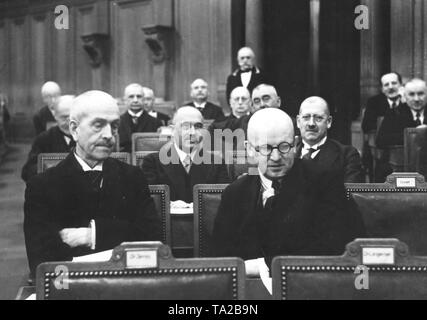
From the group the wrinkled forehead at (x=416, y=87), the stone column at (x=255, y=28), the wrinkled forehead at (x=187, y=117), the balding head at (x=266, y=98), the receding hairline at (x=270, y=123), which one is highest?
the stone column at (x=255, y=28)

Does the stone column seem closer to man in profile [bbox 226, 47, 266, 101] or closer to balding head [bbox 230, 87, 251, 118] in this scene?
man in profile [bbox 226, 47, 266, 101]

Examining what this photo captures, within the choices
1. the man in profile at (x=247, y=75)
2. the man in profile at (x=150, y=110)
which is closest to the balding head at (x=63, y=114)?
the man in profile at (x=150, y=110)

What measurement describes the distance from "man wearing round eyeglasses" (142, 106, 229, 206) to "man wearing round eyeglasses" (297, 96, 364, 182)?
0.55 meters

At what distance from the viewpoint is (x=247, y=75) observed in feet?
23.7

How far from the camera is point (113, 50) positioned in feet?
33.9

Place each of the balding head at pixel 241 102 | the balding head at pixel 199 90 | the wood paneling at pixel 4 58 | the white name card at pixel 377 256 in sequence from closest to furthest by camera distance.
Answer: the white name card at pixel 377 256, the balding head at pixel 241 102, the balding head at pixel 199 90, the wood paneling at pixel 4 58

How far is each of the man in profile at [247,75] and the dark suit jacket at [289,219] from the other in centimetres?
482

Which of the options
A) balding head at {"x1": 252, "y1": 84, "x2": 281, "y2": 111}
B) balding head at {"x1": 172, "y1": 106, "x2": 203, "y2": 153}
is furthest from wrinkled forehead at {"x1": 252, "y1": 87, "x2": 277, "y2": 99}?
balding head at {"x1": 172, "y1": 106, "x2": 203, "y2": 153}

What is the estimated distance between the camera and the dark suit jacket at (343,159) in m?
3.65

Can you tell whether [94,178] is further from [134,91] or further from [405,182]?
[134,91]

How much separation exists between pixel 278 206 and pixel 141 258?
33.2 inches

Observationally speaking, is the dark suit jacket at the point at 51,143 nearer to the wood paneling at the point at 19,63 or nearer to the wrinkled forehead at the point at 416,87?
the wrinkled forehead at the point at 416,87

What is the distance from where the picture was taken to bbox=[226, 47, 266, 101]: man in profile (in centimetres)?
715

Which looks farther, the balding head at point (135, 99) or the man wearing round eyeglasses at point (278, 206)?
the balding head at point (135, 99)
